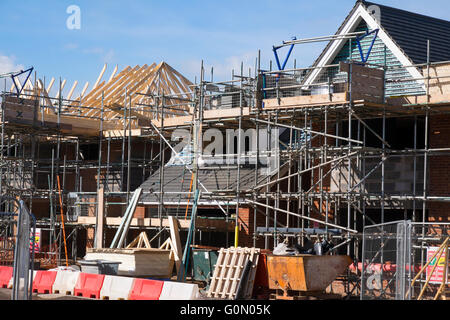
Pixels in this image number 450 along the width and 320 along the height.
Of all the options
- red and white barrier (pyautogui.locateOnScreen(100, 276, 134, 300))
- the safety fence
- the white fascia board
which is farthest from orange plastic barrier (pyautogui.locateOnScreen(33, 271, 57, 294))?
the white fascia board

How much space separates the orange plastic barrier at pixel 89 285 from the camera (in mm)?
20938

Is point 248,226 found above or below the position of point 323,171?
below

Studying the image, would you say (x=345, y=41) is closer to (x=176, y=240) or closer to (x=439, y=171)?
(x=439, y=171)

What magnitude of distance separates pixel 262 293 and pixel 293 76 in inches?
310

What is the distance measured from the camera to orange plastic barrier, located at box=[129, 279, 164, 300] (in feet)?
63.1

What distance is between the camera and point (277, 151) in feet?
82.4

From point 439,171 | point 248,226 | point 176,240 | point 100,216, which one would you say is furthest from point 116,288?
point 439,171

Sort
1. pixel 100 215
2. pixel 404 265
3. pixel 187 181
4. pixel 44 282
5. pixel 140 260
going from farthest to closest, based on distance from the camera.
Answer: pixel 187 181, pixel 100 215, pixel 140 260, pixel 44 282, pixel 404 265

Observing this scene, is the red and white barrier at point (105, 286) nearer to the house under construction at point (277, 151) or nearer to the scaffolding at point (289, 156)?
the house under construction at point (277, 151)

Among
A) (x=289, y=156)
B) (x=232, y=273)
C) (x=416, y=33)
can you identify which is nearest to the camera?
(x=232, y=273)

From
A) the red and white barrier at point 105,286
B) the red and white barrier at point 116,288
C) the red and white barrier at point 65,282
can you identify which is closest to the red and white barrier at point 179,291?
the red and white barrier at point 105,286

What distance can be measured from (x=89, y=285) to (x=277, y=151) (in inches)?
290

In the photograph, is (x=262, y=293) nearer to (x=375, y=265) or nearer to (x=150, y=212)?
(x=375, y=265)
